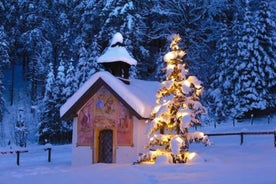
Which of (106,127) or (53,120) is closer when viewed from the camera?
(106,127)

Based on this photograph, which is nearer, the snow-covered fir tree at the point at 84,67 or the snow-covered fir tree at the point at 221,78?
the snow-covered fir tree at the point at 84,67

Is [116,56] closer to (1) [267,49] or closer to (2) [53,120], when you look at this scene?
(2) [53,120]

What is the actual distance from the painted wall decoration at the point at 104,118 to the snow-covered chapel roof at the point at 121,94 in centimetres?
42

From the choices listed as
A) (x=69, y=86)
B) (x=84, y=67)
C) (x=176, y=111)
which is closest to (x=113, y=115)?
(x=176, y=111)

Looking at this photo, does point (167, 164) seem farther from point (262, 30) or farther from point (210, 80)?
point (210, 80)

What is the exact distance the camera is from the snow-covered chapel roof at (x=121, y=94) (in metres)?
23.8

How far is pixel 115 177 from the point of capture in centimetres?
1706

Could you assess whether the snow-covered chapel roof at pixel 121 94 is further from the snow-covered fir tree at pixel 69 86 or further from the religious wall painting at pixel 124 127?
the snow-covered fir tree at pixel 69 86

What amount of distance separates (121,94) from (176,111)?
3.78 metres

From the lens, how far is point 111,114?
25.1 meters

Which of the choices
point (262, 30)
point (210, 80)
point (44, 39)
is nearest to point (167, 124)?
point (262, 30)

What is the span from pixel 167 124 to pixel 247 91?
22.6 metres

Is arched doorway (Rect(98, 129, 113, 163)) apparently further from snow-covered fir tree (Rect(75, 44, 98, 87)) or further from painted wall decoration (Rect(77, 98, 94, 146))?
snow-covered fir tree (Rect(75, 44, 98, 87))

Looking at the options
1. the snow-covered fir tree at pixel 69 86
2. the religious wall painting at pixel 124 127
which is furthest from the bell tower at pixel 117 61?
the snow-covered fir tree at pixel 69 86
